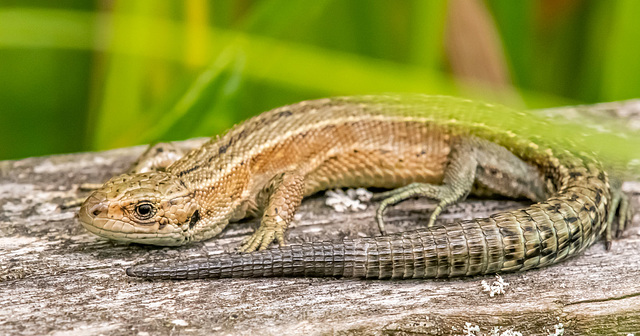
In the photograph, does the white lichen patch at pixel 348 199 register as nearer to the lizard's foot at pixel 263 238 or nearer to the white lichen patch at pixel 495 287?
the lizard's foot at pixel 263 238

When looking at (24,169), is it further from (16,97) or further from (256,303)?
(256,303)

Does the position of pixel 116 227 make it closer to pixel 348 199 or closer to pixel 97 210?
pixel 97 210

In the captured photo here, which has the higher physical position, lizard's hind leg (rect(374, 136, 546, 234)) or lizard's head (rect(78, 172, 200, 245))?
lizard's hind leg (rect(374, 136, 546, 234))

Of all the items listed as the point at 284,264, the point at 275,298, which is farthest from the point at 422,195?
the point at 275,298

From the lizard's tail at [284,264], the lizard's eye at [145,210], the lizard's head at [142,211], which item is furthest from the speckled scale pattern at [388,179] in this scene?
the lizard's eye at [145,210]

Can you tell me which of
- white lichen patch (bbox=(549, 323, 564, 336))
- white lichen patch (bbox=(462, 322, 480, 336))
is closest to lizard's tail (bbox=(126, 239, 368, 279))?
white lichen patch (bbox=(462, 322, 480, 336))

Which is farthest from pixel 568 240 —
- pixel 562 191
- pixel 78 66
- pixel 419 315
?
pixel 78 66

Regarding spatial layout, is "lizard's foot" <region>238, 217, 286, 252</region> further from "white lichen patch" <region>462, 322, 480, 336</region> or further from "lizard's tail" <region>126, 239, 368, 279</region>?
"white lichen patch" <region>462, 322, 480, 336</region>

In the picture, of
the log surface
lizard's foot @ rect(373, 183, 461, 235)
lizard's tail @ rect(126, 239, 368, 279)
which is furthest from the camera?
lizard's foot @ rect(373, 183, 461, 235)
